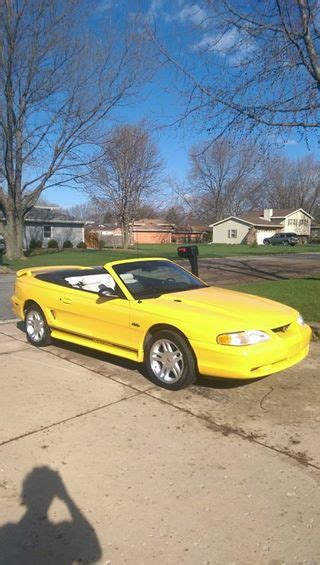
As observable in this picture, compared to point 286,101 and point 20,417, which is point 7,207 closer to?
point 286,101

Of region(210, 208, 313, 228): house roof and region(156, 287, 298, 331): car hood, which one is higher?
region(210, 208, 313, 228): house roof

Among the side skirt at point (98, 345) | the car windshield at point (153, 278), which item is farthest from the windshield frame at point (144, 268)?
the side skirt at point (98, 345)

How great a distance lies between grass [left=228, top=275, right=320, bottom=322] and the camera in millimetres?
8227

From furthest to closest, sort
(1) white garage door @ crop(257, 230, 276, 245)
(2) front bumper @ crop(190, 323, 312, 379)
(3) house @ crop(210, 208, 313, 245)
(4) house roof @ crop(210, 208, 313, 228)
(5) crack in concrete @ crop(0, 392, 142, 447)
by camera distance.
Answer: (4) house roof @ crop(210, 208, 313, 228) → (3) house @ crop(210, 208, 313, 245) → (1) white garage door @ crop(257, 230, 276, 245) → (2) front bumper @ crop(190, 323, 312, 379) → (5) crack in concrete @ crop(0, 392, 142, 447)

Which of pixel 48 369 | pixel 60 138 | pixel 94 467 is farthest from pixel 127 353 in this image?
pixel 60 138

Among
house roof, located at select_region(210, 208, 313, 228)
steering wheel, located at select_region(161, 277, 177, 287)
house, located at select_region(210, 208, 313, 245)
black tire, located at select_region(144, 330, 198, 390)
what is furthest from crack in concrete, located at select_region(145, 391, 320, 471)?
house roof, located at select_region(210, 208, 313, 228)

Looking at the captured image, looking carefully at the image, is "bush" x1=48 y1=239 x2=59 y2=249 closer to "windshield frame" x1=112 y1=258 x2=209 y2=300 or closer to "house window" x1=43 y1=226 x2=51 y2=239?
"house window" x1=43 y1=226 x2=51 y2=239

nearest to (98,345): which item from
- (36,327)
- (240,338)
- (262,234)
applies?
(36,327)

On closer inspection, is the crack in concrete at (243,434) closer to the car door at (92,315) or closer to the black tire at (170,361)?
the black tire at (170,361)

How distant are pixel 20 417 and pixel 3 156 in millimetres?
24352

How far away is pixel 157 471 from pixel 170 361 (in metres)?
1.56

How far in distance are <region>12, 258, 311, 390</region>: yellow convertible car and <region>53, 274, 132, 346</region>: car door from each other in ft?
0.04

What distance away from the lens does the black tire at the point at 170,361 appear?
442cm

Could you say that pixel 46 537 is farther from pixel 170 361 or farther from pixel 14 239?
pixel 14 239
